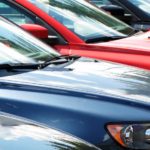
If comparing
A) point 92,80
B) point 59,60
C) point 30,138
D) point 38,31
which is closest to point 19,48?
point 59,60

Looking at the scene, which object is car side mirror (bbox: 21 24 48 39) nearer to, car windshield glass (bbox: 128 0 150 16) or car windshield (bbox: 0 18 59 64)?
car windshield (bbox: 0 18 59 64)

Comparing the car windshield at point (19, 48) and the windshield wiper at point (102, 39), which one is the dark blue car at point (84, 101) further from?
the windshield wiper at point (102, 39)

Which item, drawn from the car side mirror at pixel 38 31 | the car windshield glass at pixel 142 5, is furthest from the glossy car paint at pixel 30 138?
the car windshield glass at pixel 142 5

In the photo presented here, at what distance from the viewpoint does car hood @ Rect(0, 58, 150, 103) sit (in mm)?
3865

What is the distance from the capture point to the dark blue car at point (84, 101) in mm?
3588

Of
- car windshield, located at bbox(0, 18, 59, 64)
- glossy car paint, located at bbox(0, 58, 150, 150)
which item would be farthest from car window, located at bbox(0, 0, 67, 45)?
glossy car paint, located at bbox(0, 58, 150, 150)

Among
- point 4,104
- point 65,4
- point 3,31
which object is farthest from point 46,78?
point 65,4

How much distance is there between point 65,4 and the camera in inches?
260

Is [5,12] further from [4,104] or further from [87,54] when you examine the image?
[4,104]

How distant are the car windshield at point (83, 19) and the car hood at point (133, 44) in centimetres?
20

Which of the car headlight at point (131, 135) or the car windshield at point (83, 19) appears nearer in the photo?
the car headlight at point (131, 135)

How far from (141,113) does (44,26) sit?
8.28 feet

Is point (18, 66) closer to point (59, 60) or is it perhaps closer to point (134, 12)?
point (59, 60)

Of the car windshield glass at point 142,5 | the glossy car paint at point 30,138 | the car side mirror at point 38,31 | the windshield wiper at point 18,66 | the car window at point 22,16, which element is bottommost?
the glossy car paint at point 30,138
